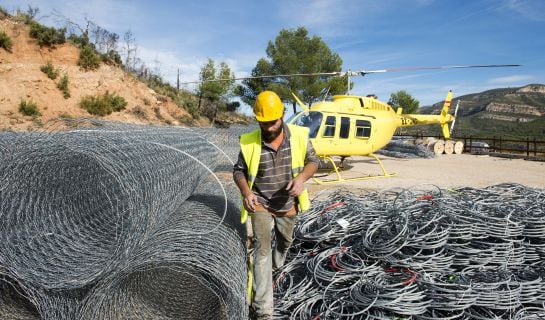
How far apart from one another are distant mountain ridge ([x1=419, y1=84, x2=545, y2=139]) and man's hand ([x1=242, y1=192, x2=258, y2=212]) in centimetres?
5864

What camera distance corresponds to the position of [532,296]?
323 cm

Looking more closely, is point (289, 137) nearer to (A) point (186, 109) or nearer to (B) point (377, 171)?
(B) point (377, 171)

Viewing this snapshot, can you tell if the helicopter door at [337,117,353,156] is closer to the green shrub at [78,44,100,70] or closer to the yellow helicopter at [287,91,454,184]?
the yellow helicopter at [287,91,454,184]

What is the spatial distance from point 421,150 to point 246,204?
1772 centimetres

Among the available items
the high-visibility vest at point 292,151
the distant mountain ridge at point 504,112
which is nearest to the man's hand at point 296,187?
the high-visibility vest at point 292,151

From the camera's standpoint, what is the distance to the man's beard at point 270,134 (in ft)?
10.6

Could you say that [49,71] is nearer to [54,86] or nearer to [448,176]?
[54,86]

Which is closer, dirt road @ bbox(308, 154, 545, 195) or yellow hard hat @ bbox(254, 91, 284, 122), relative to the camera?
yellow hard hat @ bbox(254, 91, 284, 122)

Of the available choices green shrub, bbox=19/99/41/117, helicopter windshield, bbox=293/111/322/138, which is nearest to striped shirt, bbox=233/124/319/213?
helicopter windshield, bbox=293/111/322/138

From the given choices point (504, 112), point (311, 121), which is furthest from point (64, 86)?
point (504, 112)

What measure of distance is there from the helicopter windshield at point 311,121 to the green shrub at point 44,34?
59.9ft

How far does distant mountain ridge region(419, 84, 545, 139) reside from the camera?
5838cm

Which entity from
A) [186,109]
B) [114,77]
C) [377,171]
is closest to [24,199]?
[377,171]

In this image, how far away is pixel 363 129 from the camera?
11.3 metres
